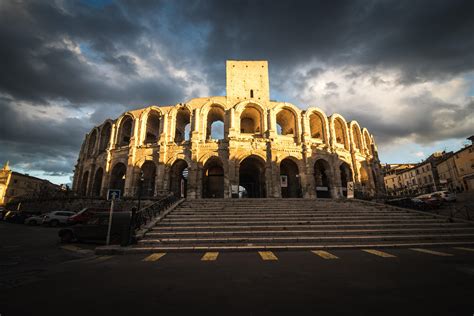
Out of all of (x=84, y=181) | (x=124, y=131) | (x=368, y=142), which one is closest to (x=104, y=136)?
(x=124, y=131)

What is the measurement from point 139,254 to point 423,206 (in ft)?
67.8

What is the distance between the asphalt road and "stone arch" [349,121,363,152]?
27480 millimetres

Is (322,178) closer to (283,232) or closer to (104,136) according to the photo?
(283,232)

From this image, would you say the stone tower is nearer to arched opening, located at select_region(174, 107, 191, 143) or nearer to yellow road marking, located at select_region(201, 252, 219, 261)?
arched opening, located at select_region(174, 107, 191, 143)

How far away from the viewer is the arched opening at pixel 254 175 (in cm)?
2648

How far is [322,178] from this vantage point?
32.1 meters

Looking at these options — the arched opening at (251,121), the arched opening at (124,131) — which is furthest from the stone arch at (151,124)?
the arched opening at (251,121)

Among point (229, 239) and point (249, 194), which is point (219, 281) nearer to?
point (229, 239)

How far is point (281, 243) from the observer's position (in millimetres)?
8812

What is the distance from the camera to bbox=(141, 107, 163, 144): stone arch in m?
28.6

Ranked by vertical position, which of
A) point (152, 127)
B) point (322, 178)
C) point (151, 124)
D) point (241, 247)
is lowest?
point (241, 247)

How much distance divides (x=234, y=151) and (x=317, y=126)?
1431 centimetres

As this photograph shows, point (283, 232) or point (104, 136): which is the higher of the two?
point (104, 136)

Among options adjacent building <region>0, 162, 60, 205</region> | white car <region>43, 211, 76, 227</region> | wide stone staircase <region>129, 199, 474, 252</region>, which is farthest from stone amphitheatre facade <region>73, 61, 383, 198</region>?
adjacent building <region>0, 162, 60, 205</region>
